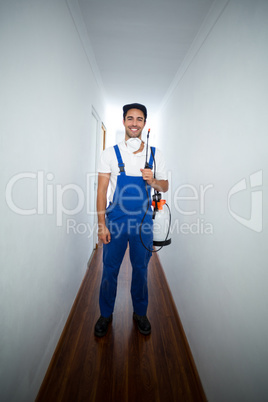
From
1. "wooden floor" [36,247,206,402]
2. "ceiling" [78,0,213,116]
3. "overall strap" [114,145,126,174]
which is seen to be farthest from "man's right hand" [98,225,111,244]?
"ceiling" [78,0,213,116]

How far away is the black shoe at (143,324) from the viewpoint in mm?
1364

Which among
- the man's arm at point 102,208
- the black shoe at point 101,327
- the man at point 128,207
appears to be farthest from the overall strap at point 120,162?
the black shoe at point 101,327

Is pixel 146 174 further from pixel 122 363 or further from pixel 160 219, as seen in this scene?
pixel 122 363

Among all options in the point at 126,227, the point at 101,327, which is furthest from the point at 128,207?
the point at 101,327

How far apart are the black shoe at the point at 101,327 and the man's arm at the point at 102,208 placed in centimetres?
62

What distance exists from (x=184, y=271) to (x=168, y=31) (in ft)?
6.22

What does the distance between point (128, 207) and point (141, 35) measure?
1408mm

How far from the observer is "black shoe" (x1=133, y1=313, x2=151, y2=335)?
4.48 ft

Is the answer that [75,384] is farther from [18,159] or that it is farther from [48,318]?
[18,159]

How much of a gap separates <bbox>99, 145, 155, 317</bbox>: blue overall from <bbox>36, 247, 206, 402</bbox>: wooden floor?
25 cm

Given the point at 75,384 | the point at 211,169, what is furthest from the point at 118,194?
the point at 75,384

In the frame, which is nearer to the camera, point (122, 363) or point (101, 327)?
point (122, 363)

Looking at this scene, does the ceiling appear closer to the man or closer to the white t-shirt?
the man

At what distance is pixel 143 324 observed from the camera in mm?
1391
